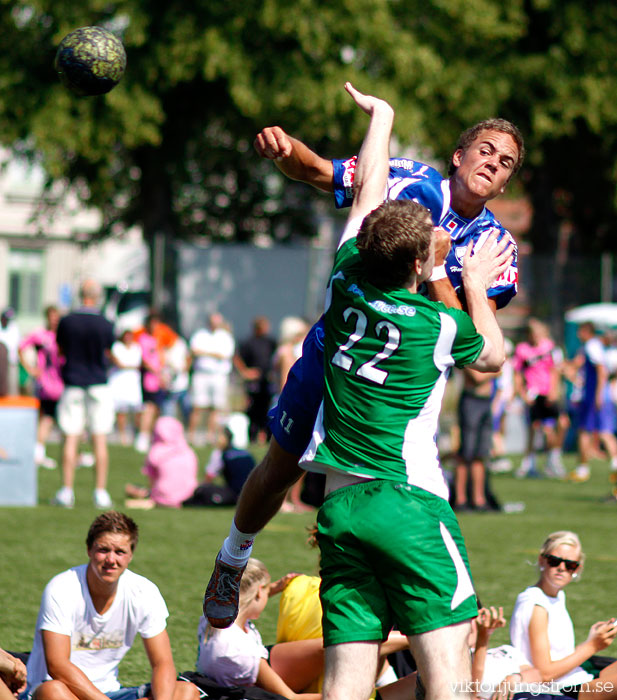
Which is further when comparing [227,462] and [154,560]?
[227,462]

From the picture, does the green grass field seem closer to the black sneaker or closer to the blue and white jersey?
the black sneaker

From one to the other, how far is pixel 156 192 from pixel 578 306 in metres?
9.31

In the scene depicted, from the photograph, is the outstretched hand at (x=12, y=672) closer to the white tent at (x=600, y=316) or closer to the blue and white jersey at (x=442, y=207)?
the blue and white jersey at (x=442, y=207)

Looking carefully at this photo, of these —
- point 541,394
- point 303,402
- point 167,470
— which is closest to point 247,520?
point 303,402

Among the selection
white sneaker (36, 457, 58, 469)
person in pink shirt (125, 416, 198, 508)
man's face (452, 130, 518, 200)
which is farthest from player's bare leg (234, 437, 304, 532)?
white sneaker (36, 457, 58, 469)

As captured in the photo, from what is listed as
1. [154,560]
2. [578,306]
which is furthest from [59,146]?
[154,560]

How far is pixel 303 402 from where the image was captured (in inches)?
182

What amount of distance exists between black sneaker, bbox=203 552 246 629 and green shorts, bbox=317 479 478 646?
108 centimetres

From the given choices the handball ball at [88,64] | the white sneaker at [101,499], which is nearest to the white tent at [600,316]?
the white sneaker at [101,499]

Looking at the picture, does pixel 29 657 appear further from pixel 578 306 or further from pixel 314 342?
pixel 578 306

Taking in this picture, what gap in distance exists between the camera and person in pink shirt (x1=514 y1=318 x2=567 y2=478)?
16.4 metres

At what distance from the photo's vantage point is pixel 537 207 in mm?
29641

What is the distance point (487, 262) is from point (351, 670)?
5.15 ft

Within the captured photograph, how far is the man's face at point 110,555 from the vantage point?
17.3 ft
